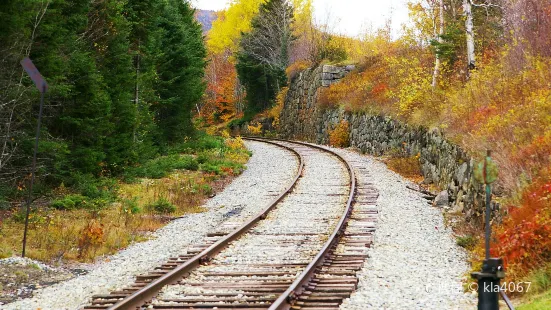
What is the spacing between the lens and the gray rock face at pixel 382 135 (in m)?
13.6

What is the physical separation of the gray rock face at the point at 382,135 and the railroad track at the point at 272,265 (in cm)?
224

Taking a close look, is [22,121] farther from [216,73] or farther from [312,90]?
[216,73]

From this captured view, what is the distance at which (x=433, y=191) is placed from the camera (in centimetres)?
1753

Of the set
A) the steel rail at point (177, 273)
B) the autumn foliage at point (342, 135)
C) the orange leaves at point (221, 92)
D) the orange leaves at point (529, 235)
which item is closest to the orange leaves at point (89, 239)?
the steel rail at point (177, 273)

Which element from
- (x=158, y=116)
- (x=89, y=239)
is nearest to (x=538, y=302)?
(x=89, y=239)

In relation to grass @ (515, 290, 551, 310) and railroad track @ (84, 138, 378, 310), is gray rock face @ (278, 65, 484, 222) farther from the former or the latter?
grass @ (515, 290, 551, 310)

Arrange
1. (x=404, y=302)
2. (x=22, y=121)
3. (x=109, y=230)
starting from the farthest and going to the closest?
(x=22, y=121)
(x=109, y=230)
(x=404, y=302)

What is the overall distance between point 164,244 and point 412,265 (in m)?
4.69

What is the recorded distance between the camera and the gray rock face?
1361cm

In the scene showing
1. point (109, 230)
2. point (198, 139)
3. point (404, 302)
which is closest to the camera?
point (404, 302)

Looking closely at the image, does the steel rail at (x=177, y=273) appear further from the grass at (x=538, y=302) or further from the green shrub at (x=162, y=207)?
the grass at (x=538, y=302)

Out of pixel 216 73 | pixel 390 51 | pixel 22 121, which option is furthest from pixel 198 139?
pixel 216 73

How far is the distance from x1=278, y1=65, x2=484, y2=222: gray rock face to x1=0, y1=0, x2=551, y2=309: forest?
0.59 metres

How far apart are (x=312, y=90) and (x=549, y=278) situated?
37.5m
